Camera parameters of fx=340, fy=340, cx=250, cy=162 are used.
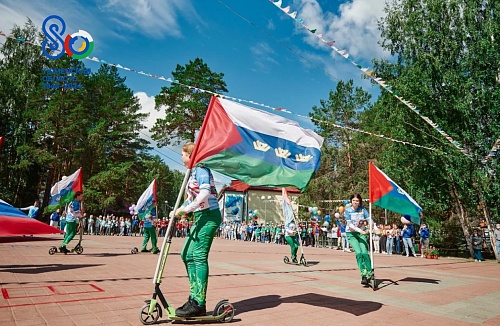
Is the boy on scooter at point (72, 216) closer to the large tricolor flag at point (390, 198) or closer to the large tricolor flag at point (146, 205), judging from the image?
the large tricolor flag at point (146, 205)

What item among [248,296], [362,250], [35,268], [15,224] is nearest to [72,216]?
[35,268]

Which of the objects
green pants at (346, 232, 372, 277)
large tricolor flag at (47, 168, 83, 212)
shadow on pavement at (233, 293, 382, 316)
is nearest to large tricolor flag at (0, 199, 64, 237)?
shadow on pavement at (233, 293, 382, 316)

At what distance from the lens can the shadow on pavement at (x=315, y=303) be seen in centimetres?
555

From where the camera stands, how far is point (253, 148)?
5117mm

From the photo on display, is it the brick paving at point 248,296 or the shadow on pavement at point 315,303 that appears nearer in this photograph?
the brick paving at point 248,296

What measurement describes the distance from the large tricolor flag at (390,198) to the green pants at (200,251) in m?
5.52

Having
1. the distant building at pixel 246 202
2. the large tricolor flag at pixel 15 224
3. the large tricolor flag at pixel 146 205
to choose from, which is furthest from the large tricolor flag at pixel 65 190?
the distant building at pixel 246 202

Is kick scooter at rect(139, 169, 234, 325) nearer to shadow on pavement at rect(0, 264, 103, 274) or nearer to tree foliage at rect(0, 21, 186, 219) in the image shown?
shadow on pavement at rect(0, 264, 103, 274)

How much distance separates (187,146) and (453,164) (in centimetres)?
1969

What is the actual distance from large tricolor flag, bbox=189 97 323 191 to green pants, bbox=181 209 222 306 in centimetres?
69

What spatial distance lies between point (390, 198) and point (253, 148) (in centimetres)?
527

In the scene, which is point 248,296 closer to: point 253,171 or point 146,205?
point 253,171

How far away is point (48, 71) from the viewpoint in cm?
3844

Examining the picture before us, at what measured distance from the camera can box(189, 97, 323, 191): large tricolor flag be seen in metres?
4.85
